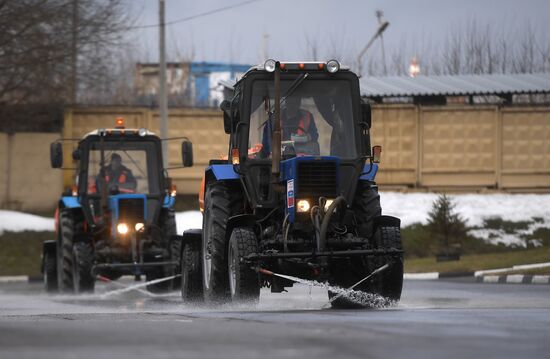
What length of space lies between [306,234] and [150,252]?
758 cm

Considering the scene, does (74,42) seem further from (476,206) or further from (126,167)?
(126,167)

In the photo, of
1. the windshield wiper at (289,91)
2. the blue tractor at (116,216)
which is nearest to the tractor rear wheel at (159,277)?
the blue tractor at (116,216)

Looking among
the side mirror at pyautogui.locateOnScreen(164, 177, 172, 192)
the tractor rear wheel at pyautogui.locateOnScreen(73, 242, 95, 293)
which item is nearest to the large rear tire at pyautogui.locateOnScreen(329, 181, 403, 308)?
the tractor rear wheel at pyautogui.locateOnScreen(73, 242, 95, 293)

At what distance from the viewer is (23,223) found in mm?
30953

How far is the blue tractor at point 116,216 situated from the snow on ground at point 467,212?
8866mm

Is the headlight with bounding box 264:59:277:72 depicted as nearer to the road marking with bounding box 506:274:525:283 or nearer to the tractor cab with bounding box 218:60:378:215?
the tractor cab with bounding box 218:60:378:215

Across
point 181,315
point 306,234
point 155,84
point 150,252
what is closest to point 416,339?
point 181,315

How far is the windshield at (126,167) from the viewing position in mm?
21562

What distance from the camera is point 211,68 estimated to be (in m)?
65.2

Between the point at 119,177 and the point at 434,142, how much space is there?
45.3ft

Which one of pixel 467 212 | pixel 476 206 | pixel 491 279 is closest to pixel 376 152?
pixel 491 279

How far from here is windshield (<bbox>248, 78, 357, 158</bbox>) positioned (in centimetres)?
Answer: 1387

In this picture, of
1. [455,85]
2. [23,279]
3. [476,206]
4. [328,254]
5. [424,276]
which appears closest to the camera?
[328,254]

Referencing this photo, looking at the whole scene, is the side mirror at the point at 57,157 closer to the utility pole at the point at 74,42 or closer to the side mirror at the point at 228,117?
the side mirror at the point at 228,117
